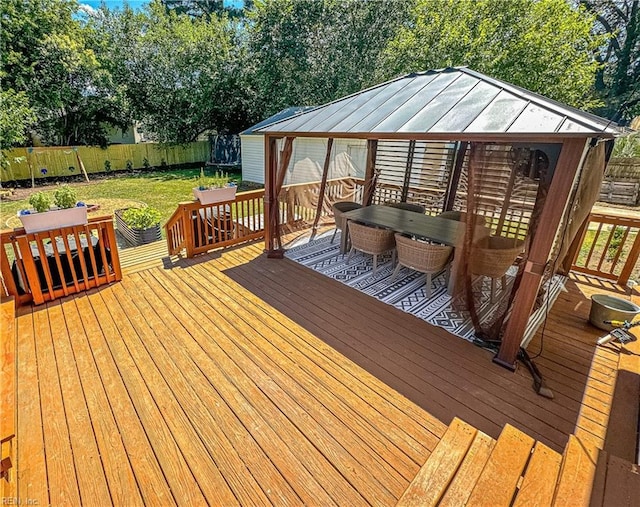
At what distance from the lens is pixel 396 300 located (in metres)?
3.81

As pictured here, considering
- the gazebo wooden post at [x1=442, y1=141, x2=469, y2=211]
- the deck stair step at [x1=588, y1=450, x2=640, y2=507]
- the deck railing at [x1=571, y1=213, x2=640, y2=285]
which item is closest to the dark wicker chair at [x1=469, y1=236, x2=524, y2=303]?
the deck railing at [x1=571, y1=213, x2=640, y2=285]

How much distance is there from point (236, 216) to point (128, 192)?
808cm

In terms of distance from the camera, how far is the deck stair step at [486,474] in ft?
4.63

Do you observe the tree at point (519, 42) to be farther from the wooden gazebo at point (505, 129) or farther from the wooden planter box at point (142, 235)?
the wooden planter box at point (142, 235)

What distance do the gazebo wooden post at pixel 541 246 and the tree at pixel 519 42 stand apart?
9.92 metres

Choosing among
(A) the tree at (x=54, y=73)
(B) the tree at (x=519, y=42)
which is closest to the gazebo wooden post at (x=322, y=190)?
(B) the tree at (x=519, y=42)

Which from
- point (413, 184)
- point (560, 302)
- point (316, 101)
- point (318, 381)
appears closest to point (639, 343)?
point (560, 302)

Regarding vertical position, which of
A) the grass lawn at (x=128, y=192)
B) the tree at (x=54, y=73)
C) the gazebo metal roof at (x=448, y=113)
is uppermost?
the tree at (x=54, y=73)

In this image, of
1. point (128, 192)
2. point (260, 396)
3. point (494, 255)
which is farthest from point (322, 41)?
point (260, 396)

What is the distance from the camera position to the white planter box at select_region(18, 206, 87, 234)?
3227mm

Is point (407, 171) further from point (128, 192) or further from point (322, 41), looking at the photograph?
point (322, 41)

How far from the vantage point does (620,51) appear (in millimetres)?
16906

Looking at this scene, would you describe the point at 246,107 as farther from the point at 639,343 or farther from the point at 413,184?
the point at 639,343

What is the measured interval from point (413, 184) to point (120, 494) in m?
5.97
